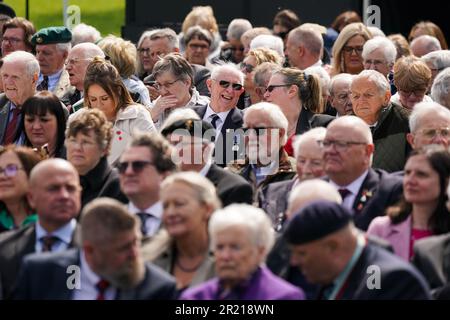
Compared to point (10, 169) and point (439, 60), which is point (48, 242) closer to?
point (10, 169)

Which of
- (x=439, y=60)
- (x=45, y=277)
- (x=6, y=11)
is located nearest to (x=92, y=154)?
(x=45, y=277)

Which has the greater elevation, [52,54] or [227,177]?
[52,54]

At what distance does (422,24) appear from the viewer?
17.0 metres

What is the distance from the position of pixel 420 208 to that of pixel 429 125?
4.68 feet

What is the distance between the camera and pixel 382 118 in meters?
11.5

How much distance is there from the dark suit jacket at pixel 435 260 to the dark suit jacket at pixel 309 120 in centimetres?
357

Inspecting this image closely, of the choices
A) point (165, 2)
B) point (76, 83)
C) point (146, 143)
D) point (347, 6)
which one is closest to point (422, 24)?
point (347, 6)

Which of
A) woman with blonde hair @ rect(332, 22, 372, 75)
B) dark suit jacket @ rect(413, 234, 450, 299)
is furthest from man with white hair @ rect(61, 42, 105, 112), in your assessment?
dark suit jacket @ rect(413, 234, 450, 299)

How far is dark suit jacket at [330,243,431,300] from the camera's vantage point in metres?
7.46

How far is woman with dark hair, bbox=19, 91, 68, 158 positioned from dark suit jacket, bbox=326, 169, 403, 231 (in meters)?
2.70

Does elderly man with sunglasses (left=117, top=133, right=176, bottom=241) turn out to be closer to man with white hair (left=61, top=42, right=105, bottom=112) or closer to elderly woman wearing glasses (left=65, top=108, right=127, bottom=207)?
elderly woman wearing glasses (left=65, top=108, right=127, bottom=207)
